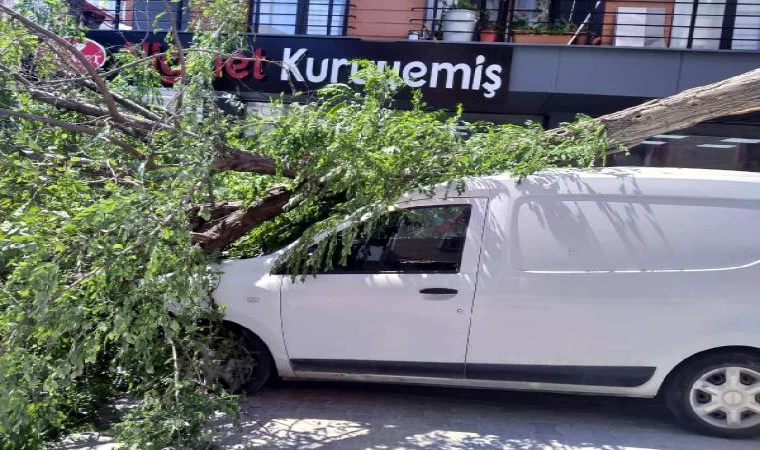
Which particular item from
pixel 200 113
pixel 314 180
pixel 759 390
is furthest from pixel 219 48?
pixel 759 390

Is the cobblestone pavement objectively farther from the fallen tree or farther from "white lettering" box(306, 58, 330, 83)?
"white lettering" box(306, 58, 330, 83)

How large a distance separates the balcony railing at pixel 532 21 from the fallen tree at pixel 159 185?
16.2 feet

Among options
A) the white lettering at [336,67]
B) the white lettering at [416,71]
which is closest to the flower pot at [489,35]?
the white lettering at [416,71]

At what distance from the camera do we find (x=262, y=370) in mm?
4809

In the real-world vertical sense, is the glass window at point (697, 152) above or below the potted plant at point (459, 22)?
below

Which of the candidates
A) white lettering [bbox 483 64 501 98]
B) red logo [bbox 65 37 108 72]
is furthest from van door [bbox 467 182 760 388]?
white lettering [bbox 483 64 501 98]

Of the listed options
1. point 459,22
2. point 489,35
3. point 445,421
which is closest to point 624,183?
point 445,421

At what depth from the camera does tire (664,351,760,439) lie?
4266 mm

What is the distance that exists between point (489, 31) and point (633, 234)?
6.39 m

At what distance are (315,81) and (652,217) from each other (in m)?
6.55

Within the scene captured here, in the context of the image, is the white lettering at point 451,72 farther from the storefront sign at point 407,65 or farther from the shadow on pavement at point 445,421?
the shadow on pavement at point 445,421

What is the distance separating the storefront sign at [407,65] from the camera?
31.5 ft

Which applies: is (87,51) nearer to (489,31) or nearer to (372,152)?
(489,31)

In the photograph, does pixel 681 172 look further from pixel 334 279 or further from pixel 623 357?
pixel 334 279
